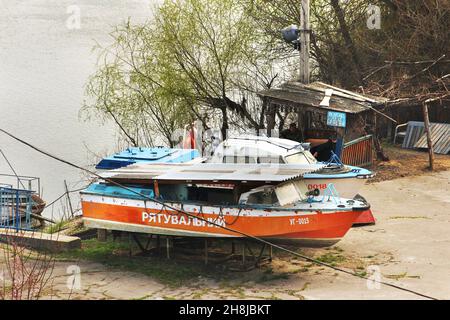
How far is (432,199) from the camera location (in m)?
18.3

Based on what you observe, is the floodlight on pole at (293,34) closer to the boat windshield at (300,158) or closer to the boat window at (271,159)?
the boat windshield at (300,158)

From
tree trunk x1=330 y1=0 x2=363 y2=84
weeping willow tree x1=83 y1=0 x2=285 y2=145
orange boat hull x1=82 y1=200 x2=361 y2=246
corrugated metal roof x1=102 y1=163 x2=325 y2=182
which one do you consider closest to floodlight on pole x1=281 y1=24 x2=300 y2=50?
weeping willow tree x1=83 y1=0 x2=285 y2=145

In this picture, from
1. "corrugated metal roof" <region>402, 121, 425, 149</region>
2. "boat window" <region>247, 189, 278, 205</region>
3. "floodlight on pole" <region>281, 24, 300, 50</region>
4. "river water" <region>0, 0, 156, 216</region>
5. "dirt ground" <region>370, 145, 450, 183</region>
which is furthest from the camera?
"river water" <region>0, 0, 156, 216</region>

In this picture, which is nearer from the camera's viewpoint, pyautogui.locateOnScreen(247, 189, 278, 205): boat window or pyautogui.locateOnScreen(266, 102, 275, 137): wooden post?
pyautogui.locateOnScreen(247, 189, 278, 205): boat window

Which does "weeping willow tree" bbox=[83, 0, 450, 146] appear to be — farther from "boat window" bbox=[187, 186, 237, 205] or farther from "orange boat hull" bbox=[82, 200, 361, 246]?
"orange boat hull" bbox=[82, 200, 361, 246]

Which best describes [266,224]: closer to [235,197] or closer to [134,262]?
[235,197]

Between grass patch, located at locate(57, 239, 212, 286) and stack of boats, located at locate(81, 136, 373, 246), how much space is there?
0.70m

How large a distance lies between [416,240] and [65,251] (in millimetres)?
7452

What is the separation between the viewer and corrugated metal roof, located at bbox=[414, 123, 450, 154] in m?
23.8

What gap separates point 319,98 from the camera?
20359mm

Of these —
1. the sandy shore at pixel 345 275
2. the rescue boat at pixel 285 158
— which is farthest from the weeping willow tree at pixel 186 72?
the sandy shore at pixel 345 275

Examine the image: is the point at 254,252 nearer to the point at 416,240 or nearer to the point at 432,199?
the point at 416,240

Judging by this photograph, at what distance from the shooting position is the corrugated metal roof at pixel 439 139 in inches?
938

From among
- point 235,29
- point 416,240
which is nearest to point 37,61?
point 235,29
